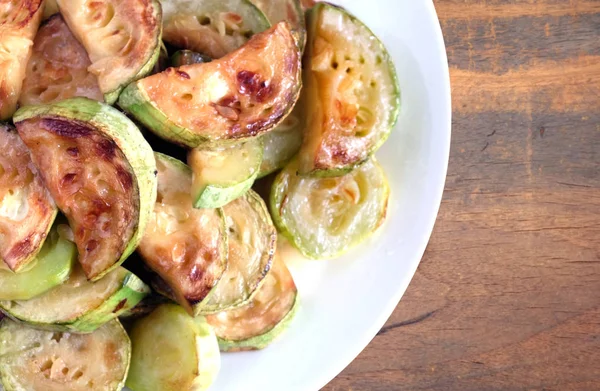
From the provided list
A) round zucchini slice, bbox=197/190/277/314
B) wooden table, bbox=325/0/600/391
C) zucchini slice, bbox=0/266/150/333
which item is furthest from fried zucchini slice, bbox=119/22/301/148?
wooden table, bbox=325/0/600/391

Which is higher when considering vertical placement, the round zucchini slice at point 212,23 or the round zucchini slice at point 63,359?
the round zucchini slice at point 212,23

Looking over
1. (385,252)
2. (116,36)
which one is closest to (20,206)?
(116,36)

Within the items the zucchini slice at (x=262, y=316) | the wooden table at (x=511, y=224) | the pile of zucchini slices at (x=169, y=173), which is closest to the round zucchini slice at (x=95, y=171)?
the pile of zucchini slices at (x=169, y=173)

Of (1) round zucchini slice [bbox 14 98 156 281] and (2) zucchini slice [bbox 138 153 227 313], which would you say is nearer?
(1) round zucchini slice [bbox 14 98 156 281]

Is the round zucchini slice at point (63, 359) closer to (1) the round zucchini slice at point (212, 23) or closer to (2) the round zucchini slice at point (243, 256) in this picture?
(2) the round zucchini slice at point (243, 256)

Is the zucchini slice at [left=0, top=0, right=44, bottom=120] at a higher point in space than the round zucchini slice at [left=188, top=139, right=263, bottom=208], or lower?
higher

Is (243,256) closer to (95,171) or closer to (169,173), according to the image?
(169,173)

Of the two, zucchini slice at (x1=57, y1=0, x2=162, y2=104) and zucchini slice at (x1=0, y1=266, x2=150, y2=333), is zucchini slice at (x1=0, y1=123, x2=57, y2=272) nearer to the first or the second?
zucchini slice at (x1=0, y1=266, x2=150, y2=333)

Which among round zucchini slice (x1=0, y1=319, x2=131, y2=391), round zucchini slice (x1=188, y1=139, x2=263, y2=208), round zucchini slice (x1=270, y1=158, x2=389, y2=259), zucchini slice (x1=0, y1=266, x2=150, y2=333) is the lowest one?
round zucchini slice (x1=0, y1=319, x2=131, y2=391)

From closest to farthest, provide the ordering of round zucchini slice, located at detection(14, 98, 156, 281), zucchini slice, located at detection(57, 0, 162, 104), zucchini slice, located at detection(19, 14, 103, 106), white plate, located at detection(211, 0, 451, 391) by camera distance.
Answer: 1. round zucchini slice, located at detection(14, 98, 156, 281)
2. zucchini slice, located at detection(57, 0, 162, 104)
3. zucchini slice, located at detection(19, 14, 103, 106)
4. white plate, located at detection(211, 0, 451, 391)
